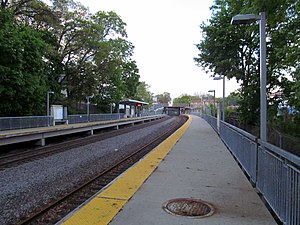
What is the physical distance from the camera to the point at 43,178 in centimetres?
919

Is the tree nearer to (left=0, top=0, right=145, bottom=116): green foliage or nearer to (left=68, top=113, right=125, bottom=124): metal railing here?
(left=0, top=0, right=145, bottom=116): green foliage

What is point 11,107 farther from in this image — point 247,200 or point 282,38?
point 247,200

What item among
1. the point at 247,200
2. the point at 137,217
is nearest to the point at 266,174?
the point at 247,200

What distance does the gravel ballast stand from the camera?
258 inches

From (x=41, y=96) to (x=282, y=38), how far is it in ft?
70.0

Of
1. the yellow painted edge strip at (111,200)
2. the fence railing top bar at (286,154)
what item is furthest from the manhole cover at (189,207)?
the fence railing top bar at (286,154)

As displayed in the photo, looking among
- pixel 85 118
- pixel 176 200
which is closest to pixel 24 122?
pixel 85 118

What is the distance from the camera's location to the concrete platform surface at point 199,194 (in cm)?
471

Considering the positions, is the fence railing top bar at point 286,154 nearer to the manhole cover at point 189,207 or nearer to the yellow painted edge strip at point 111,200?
the manhole cover at point 189,207

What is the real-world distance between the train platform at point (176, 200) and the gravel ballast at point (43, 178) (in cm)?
158

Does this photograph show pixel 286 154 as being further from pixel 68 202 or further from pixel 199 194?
pixel 68 202

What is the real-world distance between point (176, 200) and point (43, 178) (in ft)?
16.3

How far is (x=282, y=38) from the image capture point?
1523cm

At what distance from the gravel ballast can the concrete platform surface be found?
7.37ft
